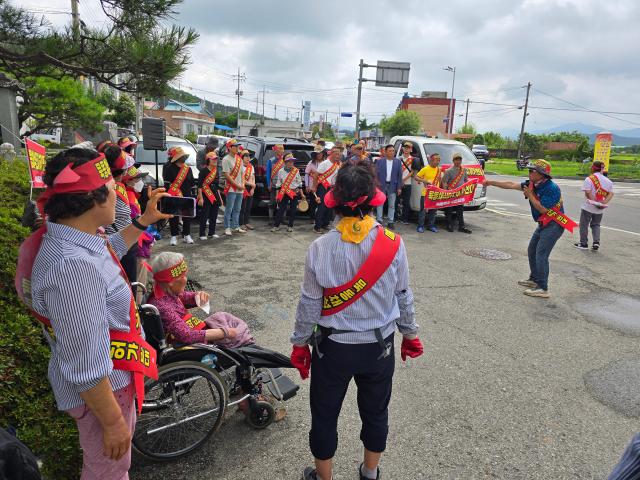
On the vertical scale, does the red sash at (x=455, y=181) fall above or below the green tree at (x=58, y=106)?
below

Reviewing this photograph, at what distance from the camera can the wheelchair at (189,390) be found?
8.98 feet

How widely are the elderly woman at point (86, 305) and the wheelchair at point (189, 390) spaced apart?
2.69ft

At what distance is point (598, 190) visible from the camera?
866 cm

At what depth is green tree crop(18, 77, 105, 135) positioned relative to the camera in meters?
13.2

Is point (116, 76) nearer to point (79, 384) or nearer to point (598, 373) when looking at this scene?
point (79, 384)

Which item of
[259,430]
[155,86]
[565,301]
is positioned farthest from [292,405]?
[565,301]

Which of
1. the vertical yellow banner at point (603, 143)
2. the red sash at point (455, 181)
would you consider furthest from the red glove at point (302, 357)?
the vertical yellow banner at point (603, 143)

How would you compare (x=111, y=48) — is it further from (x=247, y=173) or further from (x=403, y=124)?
(x=403, y=124)

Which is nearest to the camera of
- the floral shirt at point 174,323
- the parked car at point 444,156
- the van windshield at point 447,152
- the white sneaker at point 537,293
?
the floral shirt at point 174,323

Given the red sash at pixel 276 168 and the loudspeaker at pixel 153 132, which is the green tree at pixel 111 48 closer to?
the loudspeaker at pixel 153 132

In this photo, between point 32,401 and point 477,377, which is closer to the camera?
point 32,401

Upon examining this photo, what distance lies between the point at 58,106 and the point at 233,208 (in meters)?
8.73

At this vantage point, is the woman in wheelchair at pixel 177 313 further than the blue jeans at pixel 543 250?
No

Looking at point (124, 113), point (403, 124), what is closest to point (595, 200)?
point (124, 113)
